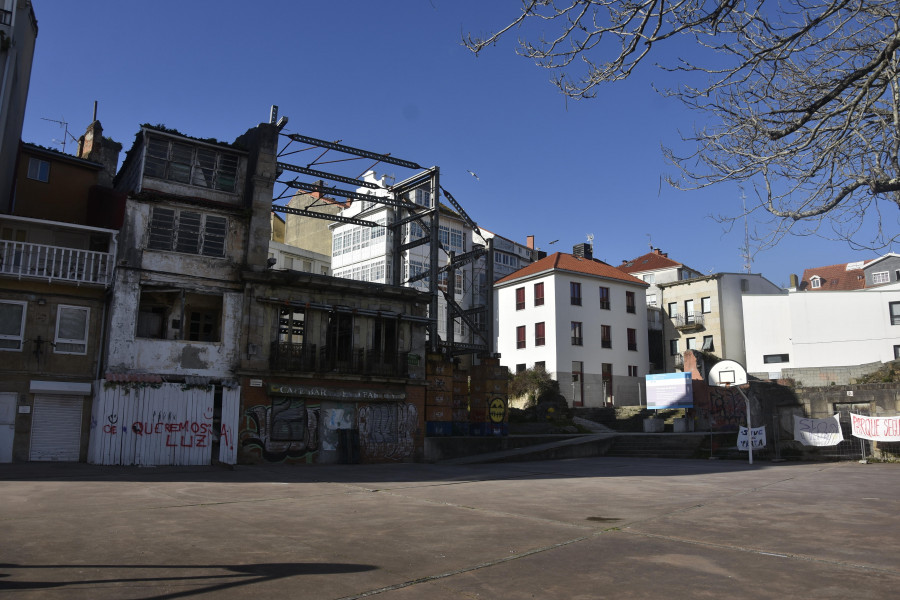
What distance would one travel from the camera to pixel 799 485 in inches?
634

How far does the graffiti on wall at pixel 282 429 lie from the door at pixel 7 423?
23.2ft

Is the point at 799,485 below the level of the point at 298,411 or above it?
below

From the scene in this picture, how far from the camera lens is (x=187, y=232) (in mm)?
24406

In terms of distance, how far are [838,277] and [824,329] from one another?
68.4ft

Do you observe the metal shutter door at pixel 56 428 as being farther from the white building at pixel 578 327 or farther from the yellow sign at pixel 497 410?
the white building at pixel 578 327

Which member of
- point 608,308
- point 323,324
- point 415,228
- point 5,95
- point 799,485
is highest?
point 415,228

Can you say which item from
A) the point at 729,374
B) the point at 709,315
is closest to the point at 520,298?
the point at 709,315

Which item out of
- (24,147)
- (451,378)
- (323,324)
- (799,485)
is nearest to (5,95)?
(24,147)

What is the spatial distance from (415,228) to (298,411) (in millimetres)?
32268

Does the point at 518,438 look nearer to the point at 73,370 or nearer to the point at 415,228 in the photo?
the point at 73,370

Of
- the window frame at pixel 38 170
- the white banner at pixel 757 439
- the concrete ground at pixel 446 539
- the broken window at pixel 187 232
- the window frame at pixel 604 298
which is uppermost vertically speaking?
the window frame at pixel 38 170

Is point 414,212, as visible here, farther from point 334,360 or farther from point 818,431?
point 818,431

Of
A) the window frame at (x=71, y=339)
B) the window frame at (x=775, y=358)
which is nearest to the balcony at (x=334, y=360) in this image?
the window frame at (x=71, y=339)

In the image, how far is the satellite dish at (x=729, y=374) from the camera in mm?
27109
